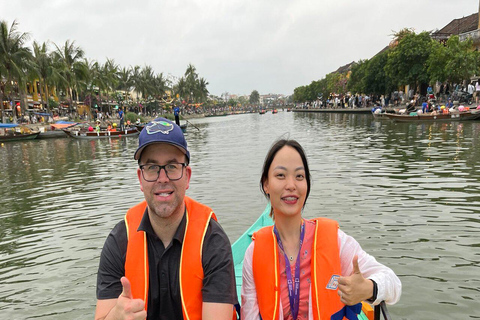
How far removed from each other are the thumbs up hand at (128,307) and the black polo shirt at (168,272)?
323 millimetres

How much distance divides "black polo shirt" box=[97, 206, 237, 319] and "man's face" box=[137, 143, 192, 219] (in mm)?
146

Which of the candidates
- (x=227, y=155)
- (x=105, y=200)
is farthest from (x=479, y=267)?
(x=227, y=155)

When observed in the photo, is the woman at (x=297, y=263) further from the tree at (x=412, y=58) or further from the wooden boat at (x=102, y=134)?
the tree at (x=412, y=58)

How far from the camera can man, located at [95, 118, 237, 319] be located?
2141 mm

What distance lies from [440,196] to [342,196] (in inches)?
93.2

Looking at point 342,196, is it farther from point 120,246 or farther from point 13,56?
point 13,56

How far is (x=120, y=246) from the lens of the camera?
2.24m

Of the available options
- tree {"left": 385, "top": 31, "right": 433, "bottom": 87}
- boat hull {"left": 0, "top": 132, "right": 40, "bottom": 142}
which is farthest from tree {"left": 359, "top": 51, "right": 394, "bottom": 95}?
boat hull {"left": 0, "top": 132, "right": 40, "bottom": 142}

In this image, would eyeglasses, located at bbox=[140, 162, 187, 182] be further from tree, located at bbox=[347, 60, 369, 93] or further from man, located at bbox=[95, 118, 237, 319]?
tree, located at bbox=[347, 60, 369, 93]

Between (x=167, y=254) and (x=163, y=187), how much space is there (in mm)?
440

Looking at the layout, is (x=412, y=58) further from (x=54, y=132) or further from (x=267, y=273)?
(x=267, y=273)

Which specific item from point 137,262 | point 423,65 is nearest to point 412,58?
point 423,65

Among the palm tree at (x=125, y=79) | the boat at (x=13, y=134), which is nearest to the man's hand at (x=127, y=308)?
the boat at (x=13, y=134)

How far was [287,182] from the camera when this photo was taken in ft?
7.97
